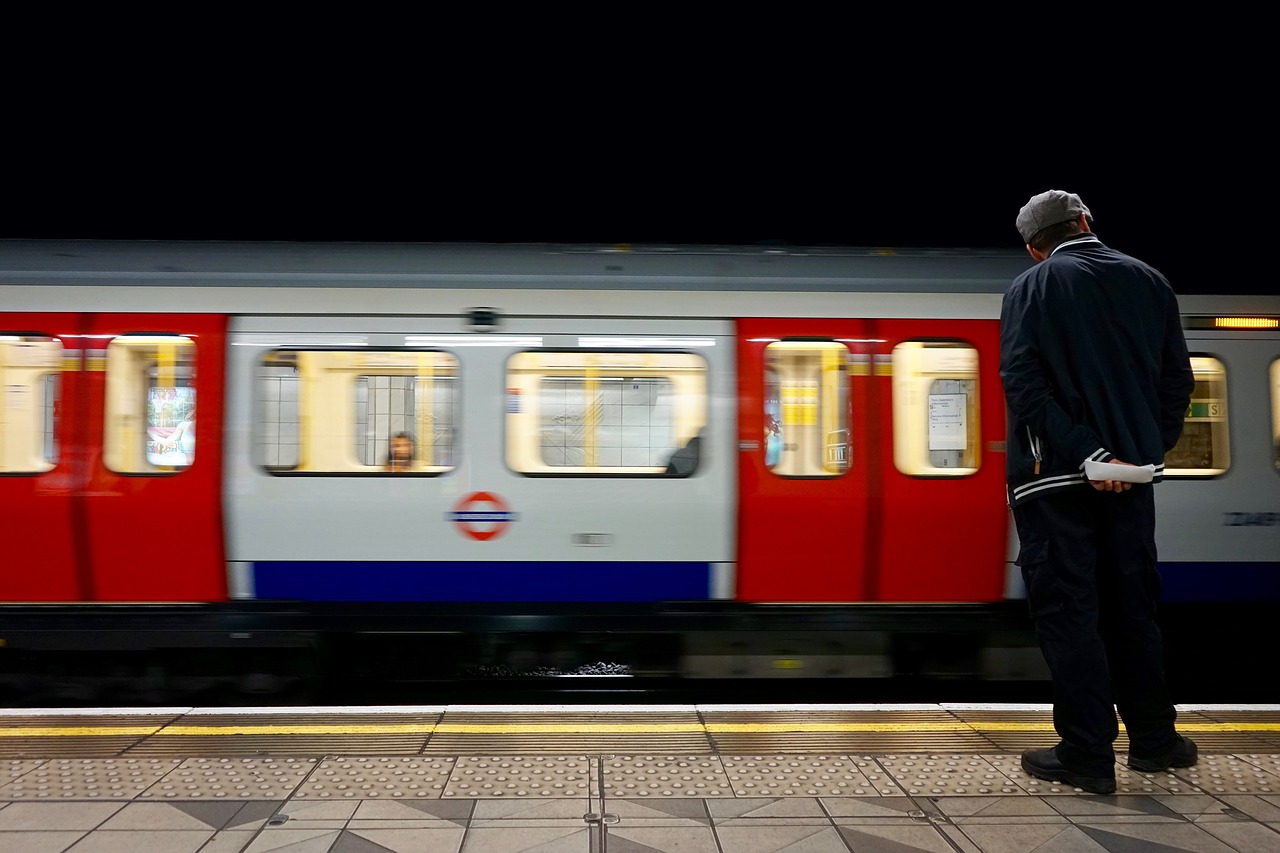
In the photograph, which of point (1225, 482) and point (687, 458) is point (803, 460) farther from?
point (1225, 482)

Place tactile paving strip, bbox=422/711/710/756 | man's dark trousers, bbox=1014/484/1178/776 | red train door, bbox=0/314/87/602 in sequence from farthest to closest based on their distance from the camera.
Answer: red train door, bbox=0/314/87/602 → tactile paving strip, bbox=422/711/710/756 → man's dark trousers, bbox=1014/484/1178/776

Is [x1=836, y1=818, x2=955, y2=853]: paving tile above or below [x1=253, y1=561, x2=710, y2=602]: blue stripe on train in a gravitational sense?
below

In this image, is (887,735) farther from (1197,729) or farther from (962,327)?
(962,327)

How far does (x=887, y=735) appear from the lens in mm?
3758

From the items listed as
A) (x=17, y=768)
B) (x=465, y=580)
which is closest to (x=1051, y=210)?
(x=465, y=580)

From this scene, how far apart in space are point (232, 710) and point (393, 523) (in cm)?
130

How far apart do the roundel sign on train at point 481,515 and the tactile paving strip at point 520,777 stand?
173cm

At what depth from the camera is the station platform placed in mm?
2777

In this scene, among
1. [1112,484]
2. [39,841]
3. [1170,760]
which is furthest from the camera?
[1170,760]

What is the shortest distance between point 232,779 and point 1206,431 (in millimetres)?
5340

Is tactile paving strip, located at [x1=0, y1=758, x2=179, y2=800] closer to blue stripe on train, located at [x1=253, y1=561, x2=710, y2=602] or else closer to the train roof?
blue stripe on train, located at [x1=253, y1=561, x2=710, y2=602]

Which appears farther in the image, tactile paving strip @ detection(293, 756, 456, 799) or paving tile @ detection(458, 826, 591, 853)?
tactile paving strip @ detection(293, 756, 456, 799)

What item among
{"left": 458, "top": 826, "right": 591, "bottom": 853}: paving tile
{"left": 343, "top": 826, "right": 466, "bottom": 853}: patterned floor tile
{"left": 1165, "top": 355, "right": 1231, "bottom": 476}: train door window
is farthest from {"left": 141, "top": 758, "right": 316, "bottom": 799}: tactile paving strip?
{"left": 1165, "top": 355, "right": 1231, "bottom": 476}: train door window

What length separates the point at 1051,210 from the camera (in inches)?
136
